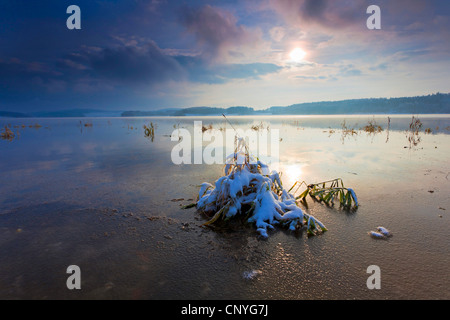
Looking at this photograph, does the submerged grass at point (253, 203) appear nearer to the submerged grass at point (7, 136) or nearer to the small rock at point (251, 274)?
the small rock at point (251, 274)

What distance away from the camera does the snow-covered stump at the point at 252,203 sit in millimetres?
4398

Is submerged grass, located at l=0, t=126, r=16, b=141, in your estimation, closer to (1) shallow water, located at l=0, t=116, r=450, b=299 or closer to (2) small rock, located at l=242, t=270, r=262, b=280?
(1) shallow water, located at l=0, t=116, r=450, b=299

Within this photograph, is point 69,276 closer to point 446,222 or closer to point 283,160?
point 446,222

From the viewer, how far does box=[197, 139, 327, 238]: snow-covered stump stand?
4.40 meters

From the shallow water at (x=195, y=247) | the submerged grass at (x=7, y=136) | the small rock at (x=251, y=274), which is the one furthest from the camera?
the submerged grass at (x=7, y=136)

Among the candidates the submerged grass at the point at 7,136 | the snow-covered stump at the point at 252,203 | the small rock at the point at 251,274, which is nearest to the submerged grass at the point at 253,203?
the snow-covered stump at the point at 252,203

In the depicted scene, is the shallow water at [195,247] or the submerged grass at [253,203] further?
the submerged grass at [253,203]

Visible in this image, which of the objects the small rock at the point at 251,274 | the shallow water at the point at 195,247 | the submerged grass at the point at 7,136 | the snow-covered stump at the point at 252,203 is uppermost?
the submerged grass at the point at 7,136

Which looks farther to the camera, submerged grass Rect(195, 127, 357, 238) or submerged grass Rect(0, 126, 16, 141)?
submerged grass Rect(0, 126, 16, 141)

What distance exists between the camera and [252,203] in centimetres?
493

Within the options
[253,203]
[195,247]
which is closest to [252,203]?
[253,203]

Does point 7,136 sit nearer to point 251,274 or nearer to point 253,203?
point 253,203

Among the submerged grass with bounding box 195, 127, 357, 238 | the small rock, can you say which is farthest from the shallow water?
the submerged grass with bounding box 195, 127, 357, 238

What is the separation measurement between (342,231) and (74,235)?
5.13 meters
